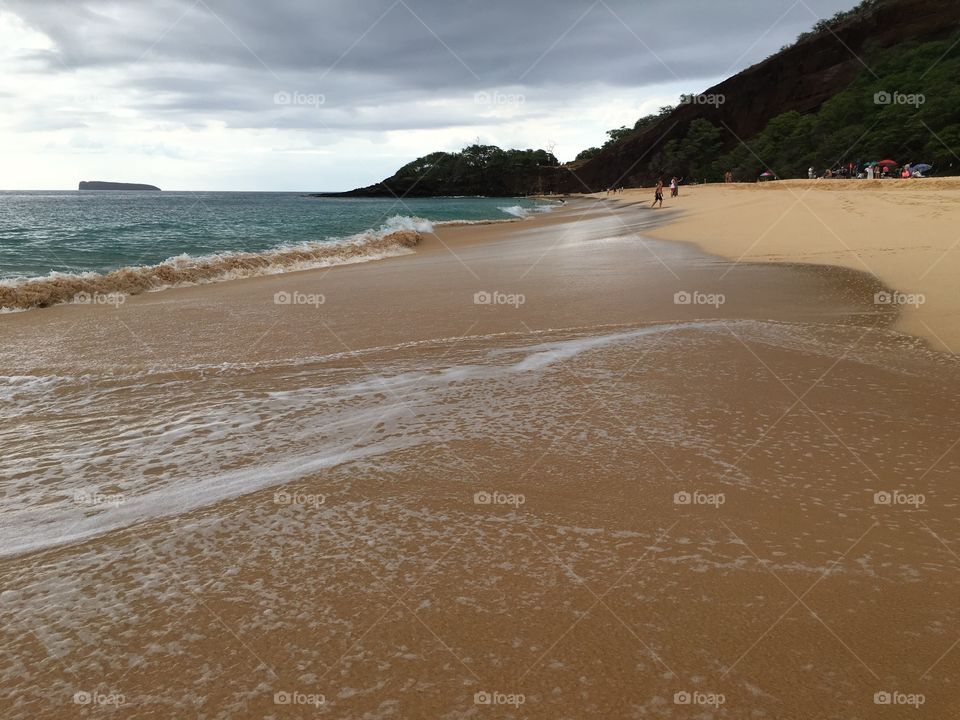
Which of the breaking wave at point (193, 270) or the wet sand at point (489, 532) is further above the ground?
the breaking wave at point (193, 270)

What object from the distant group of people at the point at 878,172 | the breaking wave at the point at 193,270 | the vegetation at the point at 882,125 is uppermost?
the vegetation at the point at 882,125

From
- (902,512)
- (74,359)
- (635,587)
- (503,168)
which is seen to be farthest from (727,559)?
(503,168)

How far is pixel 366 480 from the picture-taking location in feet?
10.2

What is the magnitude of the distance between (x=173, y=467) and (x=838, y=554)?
10.5 feet

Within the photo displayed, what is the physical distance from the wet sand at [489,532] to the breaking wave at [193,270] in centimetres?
499

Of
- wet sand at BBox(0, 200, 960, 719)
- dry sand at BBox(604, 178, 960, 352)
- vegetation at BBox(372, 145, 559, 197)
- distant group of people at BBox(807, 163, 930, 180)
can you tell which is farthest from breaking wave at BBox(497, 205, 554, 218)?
vegetation at BBox(372, 145, 559, 197)

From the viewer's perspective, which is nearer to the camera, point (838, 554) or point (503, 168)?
point (838, 554)

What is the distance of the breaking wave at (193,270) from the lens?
31.8 ft

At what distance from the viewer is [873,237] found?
38.1 feet

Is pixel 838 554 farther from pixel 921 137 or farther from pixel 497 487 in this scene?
pixel 921 137

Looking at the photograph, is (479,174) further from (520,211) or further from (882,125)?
(882,125)

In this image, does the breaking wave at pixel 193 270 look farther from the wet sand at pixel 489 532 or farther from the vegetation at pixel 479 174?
the vegetation at pixel 479 174

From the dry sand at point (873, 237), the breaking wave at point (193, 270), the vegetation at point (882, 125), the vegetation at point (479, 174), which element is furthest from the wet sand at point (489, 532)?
the vegetation at point (479, 174)

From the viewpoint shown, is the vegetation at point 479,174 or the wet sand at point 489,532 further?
the vegetation at point 479,174
